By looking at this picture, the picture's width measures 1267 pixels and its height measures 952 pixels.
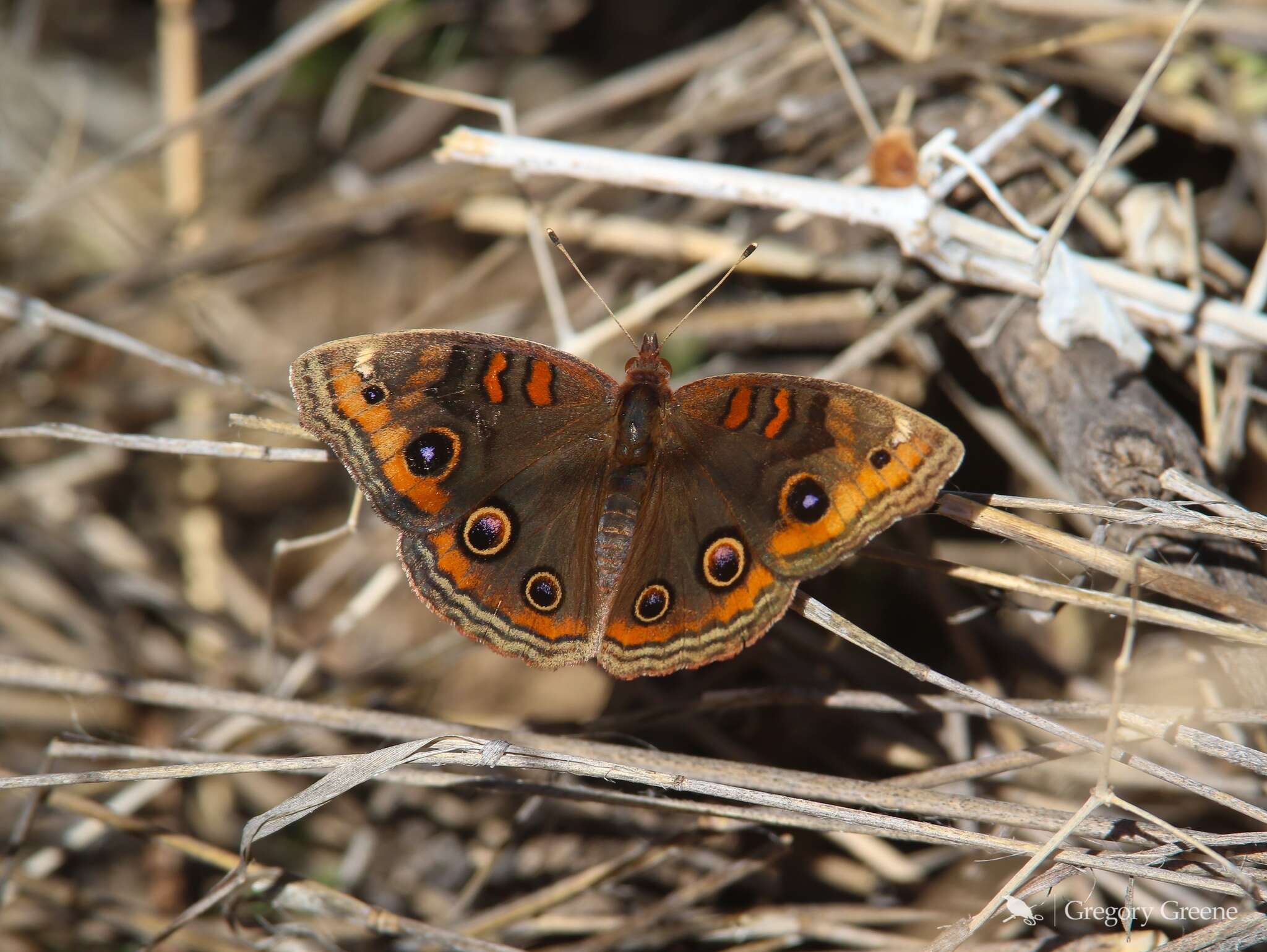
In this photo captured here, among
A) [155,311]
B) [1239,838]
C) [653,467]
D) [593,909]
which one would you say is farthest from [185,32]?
[1239,838]

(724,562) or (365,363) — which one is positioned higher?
(365,363)

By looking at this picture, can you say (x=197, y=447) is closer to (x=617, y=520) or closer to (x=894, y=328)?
(x=617, y=520)

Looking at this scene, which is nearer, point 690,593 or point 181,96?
point 690,593

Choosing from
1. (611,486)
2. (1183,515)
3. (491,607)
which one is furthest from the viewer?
(611,486)

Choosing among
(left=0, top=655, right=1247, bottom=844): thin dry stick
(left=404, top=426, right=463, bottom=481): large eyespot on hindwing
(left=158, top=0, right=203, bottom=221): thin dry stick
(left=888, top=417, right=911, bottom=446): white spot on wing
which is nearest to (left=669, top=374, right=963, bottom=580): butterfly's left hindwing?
(left=888, top=417, right=911, bottom=446): white spot on wing

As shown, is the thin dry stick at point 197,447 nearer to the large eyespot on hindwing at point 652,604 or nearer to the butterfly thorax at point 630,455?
the butterfly thorax at point 630,455

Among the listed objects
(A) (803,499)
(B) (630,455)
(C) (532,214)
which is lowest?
(A) (803,499)

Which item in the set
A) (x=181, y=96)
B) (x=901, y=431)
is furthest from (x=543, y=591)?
(x=181, y=96)
